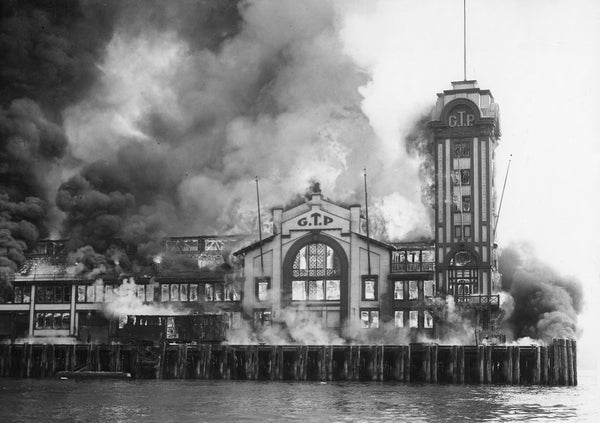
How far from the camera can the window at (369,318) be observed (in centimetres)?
9844

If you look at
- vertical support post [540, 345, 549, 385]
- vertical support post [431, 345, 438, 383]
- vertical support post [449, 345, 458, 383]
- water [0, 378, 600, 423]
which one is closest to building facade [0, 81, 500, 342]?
vertical support post [449, 345, 458, 383]

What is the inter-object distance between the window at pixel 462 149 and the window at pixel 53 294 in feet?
119

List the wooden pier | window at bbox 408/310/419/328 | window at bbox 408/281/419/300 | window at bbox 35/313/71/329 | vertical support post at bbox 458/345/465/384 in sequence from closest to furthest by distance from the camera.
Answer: the wooden pier, vertical support post at bbox 458/345/465/384, window at bbox 408/310/419/328, window at bbox 408/281/419/300, window at bbox 35/313/71/329

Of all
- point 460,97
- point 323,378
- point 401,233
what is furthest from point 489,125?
point 323,378

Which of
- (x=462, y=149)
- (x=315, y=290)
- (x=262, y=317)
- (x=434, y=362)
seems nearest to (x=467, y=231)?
(x=462, y=149)

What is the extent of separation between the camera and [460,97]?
99.7 meters

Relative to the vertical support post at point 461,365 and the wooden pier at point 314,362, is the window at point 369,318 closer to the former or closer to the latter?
the wooden pier at point 314,362

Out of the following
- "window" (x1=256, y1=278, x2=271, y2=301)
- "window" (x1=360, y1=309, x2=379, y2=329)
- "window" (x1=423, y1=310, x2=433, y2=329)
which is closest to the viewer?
"window" (x1=423, y1=310, x2=433, y2=329)

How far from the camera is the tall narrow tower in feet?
322

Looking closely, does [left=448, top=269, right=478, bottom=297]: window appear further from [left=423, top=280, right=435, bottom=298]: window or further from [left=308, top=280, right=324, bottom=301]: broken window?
[left=308, top=280, right=324, bottom=301]: broken window

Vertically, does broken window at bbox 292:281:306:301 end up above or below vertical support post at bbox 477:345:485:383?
above

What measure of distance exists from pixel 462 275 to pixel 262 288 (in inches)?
683

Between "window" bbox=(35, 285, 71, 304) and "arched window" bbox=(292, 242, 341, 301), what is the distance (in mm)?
20735

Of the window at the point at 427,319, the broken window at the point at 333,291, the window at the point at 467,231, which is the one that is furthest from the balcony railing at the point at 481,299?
the broken window at the point at 333,291
